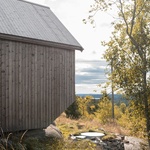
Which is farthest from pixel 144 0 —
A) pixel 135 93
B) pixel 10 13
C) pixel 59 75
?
pixel 10 13

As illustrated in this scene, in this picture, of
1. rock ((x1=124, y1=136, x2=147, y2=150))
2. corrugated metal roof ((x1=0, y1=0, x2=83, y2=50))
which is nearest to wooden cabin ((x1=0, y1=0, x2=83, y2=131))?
corrugated metal roof ((x1=0, y1=0, x2=83, y2=50))

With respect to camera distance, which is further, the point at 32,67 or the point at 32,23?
the point at 32,23

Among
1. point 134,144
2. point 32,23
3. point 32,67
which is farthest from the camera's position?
point 32,23

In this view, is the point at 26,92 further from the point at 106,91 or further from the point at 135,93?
the point at 135,93

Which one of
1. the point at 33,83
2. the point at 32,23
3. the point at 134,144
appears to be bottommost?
the point at 134,144

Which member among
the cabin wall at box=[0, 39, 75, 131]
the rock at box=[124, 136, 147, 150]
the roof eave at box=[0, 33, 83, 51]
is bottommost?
the rock at box=[124, 136, 147, 150]

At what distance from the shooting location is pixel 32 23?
42.2 feet

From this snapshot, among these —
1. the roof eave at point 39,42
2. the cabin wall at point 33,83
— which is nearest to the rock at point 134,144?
the cabin wall at point 33,83

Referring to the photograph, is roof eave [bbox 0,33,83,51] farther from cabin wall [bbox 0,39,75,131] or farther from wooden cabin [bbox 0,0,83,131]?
cabin wall [bbox 0,39,75,131]

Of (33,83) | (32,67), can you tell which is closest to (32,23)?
(32,67)

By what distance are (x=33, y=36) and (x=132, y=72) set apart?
166 inches

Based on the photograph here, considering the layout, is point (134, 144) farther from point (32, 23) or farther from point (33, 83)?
point (32, 23)

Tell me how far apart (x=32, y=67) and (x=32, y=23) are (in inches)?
89.8

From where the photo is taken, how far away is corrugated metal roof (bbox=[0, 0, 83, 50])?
11469 mm
